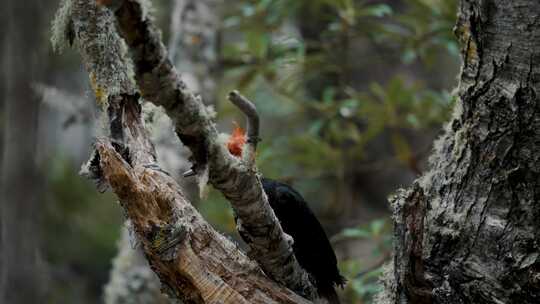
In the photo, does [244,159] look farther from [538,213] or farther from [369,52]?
[369,52]

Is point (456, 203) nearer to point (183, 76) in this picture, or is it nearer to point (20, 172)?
point (183, 76)

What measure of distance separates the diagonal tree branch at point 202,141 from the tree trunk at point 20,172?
2449mm

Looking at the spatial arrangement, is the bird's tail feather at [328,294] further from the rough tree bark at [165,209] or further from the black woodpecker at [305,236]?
the rough tree bark at [165,209]

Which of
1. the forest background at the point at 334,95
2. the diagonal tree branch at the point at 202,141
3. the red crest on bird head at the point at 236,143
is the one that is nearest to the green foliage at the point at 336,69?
the forest background at the point at 334,95

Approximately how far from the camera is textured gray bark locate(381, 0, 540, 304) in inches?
71.7

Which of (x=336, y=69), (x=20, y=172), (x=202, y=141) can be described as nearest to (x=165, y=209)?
(x=202, y=141)

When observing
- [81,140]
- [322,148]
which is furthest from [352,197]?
[81,140]

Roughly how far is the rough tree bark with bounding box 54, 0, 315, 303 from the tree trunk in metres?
2.28

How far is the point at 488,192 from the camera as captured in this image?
6.25ft

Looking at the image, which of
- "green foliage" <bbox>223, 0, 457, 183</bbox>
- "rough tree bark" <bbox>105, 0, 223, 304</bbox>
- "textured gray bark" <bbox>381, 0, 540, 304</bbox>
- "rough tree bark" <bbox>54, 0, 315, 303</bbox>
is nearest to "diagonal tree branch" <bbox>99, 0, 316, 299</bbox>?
"rough tree bark" <bbox>54, 0, 315, 303</bbox>

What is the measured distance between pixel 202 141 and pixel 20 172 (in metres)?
2.92

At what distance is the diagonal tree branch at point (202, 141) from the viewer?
1.34 metres

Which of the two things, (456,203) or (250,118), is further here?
(456,203)

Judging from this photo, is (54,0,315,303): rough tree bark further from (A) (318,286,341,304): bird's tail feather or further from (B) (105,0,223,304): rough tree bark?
(B) (105,0,223,304): rough tree bark
